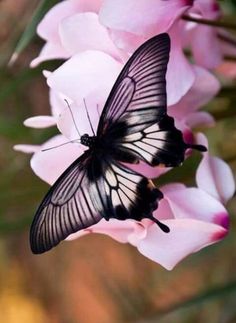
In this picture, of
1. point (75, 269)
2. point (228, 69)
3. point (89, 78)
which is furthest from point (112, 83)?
point (75, 269)

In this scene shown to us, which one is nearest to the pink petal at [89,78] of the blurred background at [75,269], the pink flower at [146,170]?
the pink flower at [146,170]

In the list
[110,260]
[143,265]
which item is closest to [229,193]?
[143,265]

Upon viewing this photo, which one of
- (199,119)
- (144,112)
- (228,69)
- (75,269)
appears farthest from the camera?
(75,269)

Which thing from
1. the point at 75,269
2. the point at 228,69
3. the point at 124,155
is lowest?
the point at 75,269

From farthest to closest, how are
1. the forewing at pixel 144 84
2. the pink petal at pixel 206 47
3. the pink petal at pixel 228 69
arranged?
the pink petal at pixel 228 69
the pink petal at pixel 206 47
the forewing at pixel 144 84

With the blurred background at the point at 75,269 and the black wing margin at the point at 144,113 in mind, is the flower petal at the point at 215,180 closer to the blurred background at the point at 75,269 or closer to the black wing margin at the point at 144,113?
the black wing margin at the point at 144,113

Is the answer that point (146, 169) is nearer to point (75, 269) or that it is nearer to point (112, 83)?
point (112, 83)

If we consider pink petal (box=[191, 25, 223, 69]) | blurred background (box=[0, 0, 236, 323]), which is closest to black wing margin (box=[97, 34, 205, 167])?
pink petal (box=[191, 25, 223, 69])

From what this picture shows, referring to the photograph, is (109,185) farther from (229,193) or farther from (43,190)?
(43,190)
